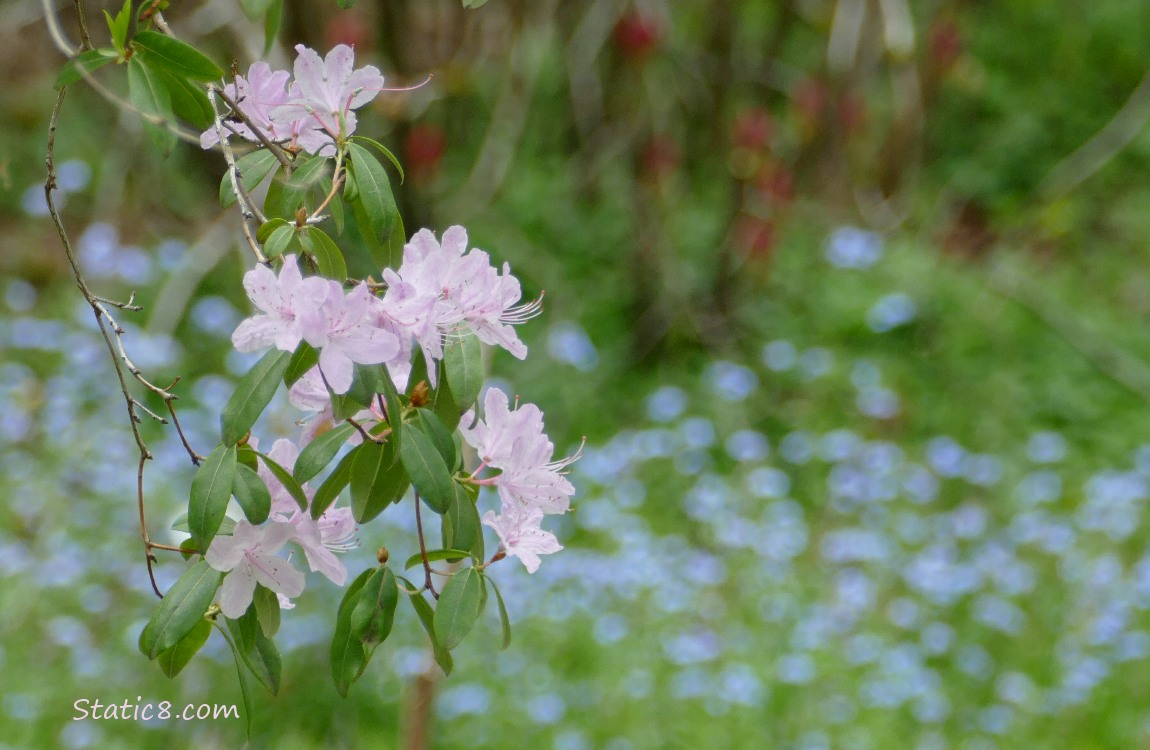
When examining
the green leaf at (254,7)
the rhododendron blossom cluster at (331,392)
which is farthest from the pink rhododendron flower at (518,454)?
the green leaf at (254,7)

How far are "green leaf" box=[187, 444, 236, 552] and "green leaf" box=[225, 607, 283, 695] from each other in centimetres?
9

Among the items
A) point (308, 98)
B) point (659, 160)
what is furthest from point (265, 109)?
point (659, 160)

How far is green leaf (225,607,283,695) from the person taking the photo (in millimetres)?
809

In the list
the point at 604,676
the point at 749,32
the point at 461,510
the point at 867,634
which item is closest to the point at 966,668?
the point at 867,634

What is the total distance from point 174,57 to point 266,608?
39cm

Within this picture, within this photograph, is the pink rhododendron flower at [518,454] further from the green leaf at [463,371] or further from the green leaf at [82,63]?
the green leaf at [82,63]

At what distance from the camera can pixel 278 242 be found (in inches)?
29.9

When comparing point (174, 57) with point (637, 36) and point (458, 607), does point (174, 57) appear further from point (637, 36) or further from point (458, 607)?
point (637, 36)

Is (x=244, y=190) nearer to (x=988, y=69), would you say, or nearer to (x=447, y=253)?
(x=447, y=253)

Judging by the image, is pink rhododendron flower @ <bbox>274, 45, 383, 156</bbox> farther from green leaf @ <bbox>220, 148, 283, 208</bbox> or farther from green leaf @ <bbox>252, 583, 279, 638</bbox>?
green leaf @ <bbox>252, 583, 279, 638</bbox>

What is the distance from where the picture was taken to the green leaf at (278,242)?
2.48 ft

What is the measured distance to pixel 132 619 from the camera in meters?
2.46

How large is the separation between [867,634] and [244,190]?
218 cm

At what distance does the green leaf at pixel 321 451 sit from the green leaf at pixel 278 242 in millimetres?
126
